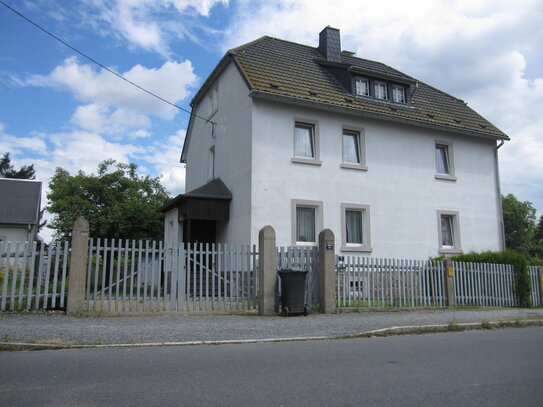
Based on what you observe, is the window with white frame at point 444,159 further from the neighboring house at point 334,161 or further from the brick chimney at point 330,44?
the brick chimney at point 330,44

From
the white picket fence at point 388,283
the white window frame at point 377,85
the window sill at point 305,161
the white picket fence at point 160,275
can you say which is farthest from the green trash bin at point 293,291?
the white window frame at point 377,85

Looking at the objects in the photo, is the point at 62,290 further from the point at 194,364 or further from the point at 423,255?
the point at 423,255

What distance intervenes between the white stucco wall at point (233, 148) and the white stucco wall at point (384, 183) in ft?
1.66

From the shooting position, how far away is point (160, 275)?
11156mm

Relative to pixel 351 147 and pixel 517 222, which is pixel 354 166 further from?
pixel 517 222

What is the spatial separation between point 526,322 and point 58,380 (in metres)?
10.3

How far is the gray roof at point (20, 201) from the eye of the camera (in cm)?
3123

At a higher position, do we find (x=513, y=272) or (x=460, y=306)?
(x=513, y=272)

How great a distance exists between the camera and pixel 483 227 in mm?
20750

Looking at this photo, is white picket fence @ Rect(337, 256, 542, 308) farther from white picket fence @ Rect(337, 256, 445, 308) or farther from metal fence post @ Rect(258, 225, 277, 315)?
metal fence post @ Rect(258, 225, 277, 315)

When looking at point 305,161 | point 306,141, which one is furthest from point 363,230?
point 306,141

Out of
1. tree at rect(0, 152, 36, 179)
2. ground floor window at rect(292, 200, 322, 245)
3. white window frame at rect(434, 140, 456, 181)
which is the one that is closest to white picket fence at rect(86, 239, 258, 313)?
ground floor window at rect(292, 200, 322, 245)

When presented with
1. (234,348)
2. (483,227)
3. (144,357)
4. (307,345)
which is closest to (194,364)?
(144,357)

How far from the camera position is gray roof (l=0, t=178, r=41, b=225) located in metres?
31.2
